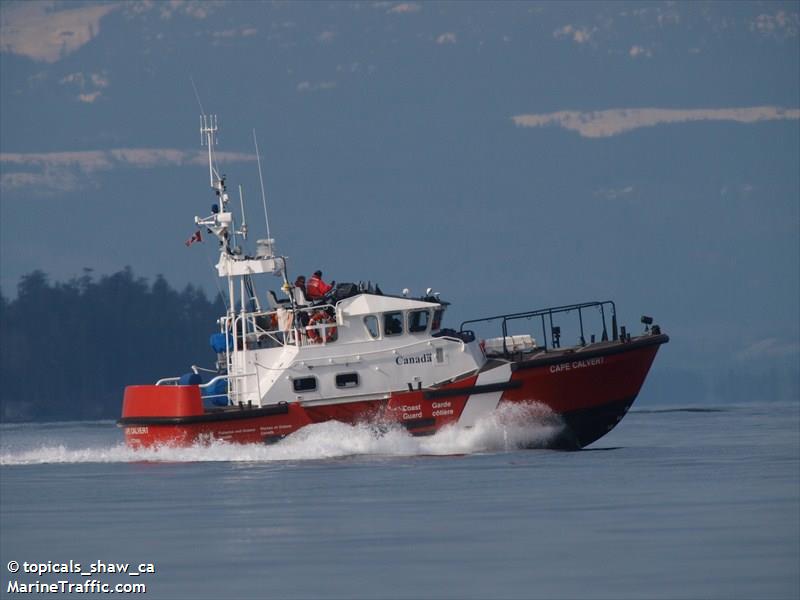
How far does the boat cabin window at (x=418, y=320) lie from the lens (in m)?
32.2

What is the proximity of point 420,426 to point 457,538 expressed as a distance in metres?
12.6

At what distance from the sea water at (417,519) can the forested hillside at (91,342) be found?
106 m

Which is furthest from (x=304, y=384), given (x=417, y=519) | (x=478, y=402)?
(x=417, y=519)

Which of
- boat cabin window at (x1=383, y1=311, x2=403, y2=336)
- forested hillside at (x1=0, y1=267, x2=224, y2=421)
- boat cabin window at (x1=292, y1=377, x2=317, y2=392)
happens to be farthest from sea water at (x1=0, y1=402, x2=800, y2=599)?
forested hillside at (x1=0, y1=267, x2=224, y2=421)

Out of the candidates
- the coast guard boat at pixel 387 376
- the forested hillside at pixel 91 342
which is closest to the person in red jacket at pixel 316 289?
the coast guard boat at pixel 387 376

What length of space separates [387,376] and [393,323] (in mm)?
1145

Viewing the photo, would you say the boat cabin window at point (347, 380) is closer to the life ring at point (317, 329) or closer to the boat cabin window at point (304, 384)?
the boat cabin window at point (304, 384)

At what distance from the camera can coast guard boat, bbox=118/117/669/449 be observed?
3142 centimetres

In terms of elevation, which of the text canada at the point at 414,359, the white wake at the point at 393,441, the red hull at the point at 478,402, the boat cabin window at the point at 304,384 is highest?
the text canada at the point at 414,359

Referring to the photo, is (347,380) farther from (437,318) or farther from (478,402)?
(478,402)

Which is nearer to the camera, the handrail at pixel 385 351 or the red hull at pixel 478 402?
the red hull at pixel 478 402

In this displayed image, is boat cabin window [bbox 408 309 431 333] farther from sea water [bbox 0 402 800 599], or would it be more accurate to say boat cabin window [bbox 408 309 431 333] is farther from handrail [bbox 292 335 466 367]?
sea water [bbox 0 402 800 599]

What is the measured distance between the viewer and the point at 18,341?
152500 mm

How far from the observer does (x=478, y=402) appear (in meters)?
31.4
